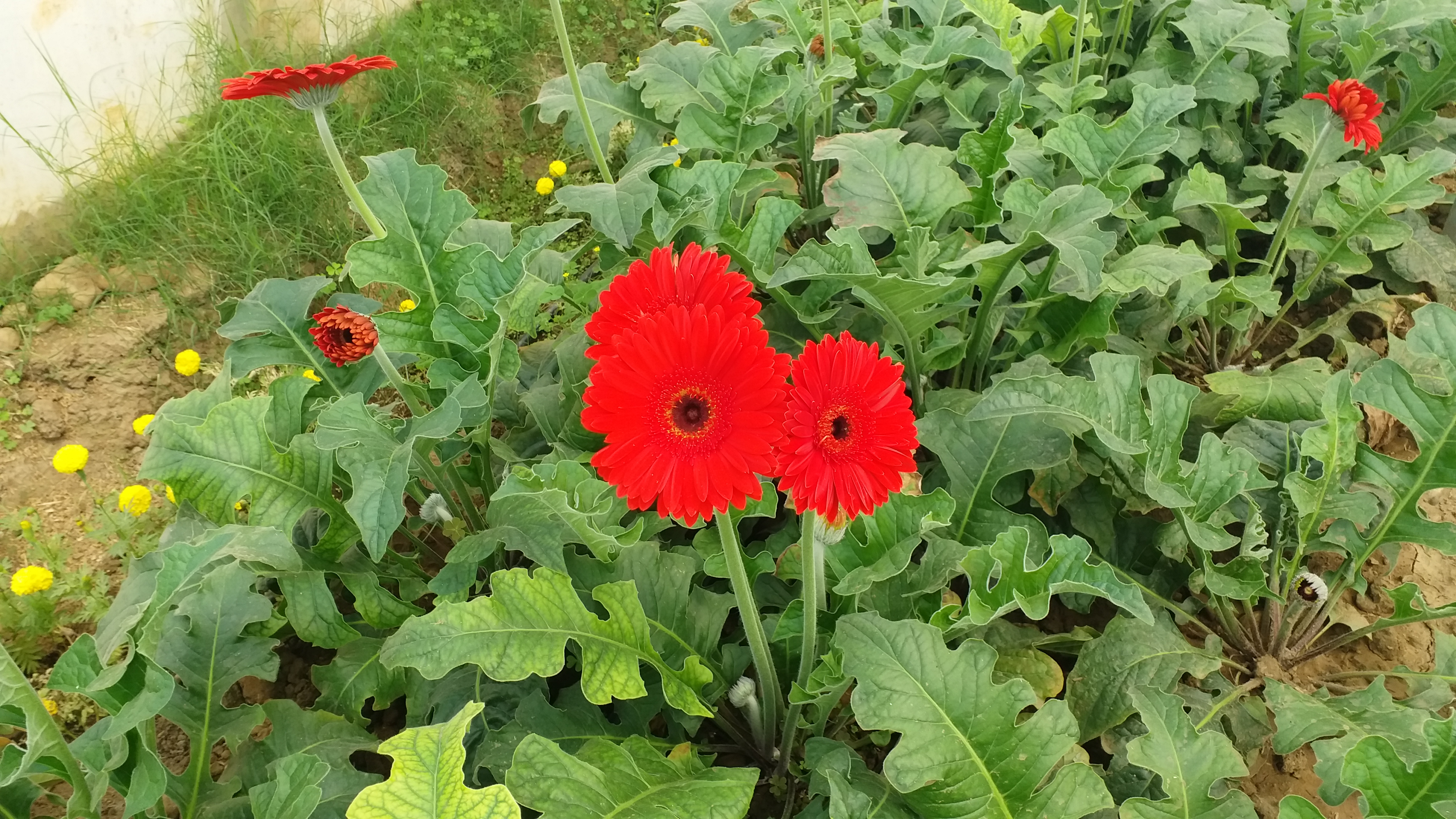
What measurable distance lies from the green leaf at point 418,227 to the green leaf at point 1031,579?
112 centimetres

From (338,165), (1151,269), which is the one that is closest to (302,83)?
(338,165)

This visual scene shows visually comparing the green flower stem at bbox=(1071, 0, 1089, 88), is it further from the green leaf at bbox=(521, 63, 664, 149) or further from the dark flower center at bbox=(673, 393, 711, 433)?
the dark flower center at bbox=(673, 393, 711, 433)

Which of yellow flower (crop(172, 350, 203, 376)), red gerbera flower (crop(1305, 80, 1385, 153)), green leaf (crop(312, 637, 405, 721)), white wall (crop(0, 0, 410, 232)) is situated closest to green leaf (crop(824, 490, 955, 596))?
green leaf (crop(312, 637, 405, 721))

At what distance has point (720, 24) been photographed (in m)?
2.71

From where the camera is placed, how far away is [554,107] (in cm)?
244

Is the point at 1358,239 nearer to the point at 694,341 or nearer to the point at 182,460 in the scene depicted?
the point at 694,341

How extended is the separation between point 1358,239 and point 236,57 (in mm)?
3829

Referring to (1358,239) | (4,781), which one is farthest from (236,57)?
(1358,239)

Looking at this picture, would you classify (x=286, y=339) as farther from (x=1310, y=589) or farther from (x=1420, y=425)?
(x=1420, y=425)

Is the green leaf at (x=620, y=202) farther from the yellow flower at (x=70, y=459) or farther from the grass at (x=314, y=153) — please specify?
the grass at (x=314, y=153)

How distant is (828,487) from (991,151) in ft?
4.37

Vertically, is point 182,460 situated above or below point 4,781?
above

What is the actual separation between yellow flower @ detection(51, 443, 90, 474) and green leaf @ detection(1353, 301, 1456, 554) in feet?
9.68

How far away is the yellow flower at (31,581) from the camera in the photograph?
7.04ft
